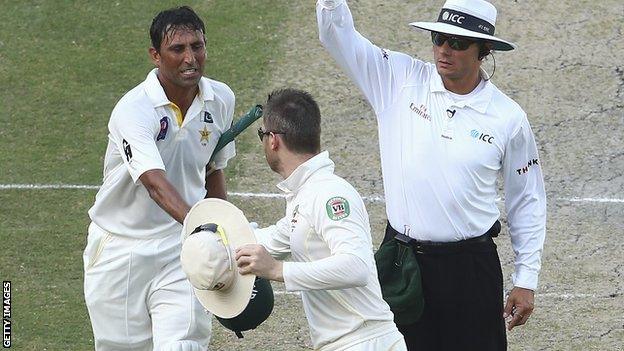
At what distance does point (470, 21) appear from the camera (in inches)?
283

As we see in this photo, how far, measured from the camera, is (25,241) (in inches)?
414

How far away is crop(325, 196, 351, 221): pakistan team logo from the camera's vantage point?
5.68 metres

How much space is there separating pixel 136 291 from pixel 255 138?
485 centimetres

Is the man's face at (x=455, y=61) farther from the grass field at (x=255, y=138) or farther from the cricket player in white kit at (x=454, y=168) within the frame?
the grass field at (x=255, y=138)

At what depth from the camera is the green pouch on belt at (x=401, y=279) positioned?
6953mm

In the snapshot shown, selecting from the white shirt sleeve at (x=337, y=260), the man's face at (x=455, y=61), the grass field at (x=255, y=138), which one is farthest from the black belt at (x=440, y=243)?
the grass field at (x=255, y=138)

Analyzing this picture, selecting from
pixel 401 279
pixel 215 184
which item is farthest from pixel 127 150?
pixel 401 279

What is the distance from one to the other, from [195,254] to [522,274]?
6.73 feet

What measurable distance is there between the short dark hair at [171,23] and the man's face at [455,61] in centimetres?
129

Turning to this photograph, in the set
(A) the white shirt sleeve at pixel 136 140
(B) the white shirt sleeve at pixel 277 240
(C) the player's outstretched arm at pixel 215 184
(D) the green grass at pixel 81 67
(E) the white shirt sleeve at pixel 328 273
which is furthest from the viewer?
(D) the green grass at pixel 81 67

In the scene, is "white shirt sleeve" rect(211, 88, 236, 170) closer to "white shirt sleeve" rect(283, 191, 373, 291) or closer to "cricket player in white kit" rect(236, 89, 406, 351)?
"cricket player in white kit" rect(236, 89, 406, 351)

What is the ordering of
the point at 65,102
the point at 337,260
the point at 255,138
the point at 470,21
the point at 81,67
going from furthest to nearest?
1. the point at 81,67
2. the point at 65,102
3. the point at 255,138
4. the point at 470,21
5. the point at 337,260

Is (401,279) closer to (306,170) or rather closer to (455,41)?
(455,41)

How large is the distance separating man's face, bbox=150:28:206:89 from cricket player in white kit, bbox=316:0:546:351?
67 centimetres
